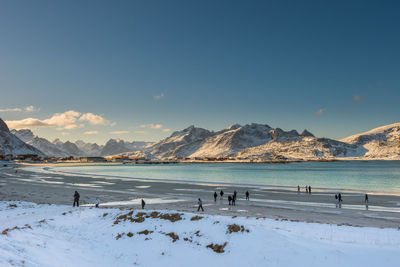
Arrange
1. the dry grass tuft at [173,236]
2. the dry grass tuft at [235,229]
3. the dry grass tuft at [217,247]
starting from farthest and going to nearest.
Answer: the dry grass tuft at [173,236], the dry grass tuft at [235,229], the dry grass tuft at [217,247]

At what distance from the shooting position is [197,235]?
57.1 ft

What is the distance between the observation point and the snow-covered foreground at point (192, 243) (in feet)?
46.5

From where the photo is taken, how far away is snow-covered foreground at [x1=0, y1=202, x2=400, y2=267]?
1418 centimetres

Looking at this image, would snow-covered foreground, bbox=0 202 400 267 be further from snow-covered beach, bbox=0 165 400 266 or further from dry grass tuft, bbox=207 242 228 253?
dry grass tuft, bbox=207 242 228 253

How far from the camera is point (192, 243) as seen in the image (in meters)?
16.7

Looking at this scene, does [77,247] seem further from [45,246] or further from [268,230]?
[268,230]

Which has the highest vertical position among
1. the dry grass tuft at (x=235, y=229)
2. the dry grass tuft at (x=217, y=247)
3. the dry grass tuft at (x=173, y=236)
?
the dry grass tuft at (x=235, y=229)

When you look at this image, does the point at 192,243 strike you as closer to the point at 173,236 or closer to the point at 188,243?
the point at 188,243

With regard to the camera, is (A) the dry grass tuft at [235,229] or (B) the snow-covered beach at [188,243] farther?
(A) the dry grass tuft at [235,229]

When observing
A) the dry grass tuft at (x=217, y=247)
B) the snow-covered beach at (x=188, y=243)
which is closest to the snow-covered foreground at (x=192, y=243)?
the snow-covered beach at (x=188, y=243)

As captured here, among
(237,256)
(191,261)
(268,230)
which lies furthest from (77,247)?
(268,230)

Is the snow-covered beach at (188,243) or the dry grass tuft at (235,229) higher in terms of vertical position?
the dry grass tuft at (235,229)

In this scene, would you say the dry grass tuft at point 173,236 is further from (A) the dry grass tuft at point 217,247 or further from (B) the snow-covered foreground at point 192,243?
(A) the dry grass tuft at point 217,247

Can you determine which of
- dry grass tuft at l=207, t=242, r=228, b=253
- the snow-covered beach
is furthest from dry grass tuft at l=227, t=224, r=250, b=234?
dry grass tuft at l=207, t=242, r=228, b=253
